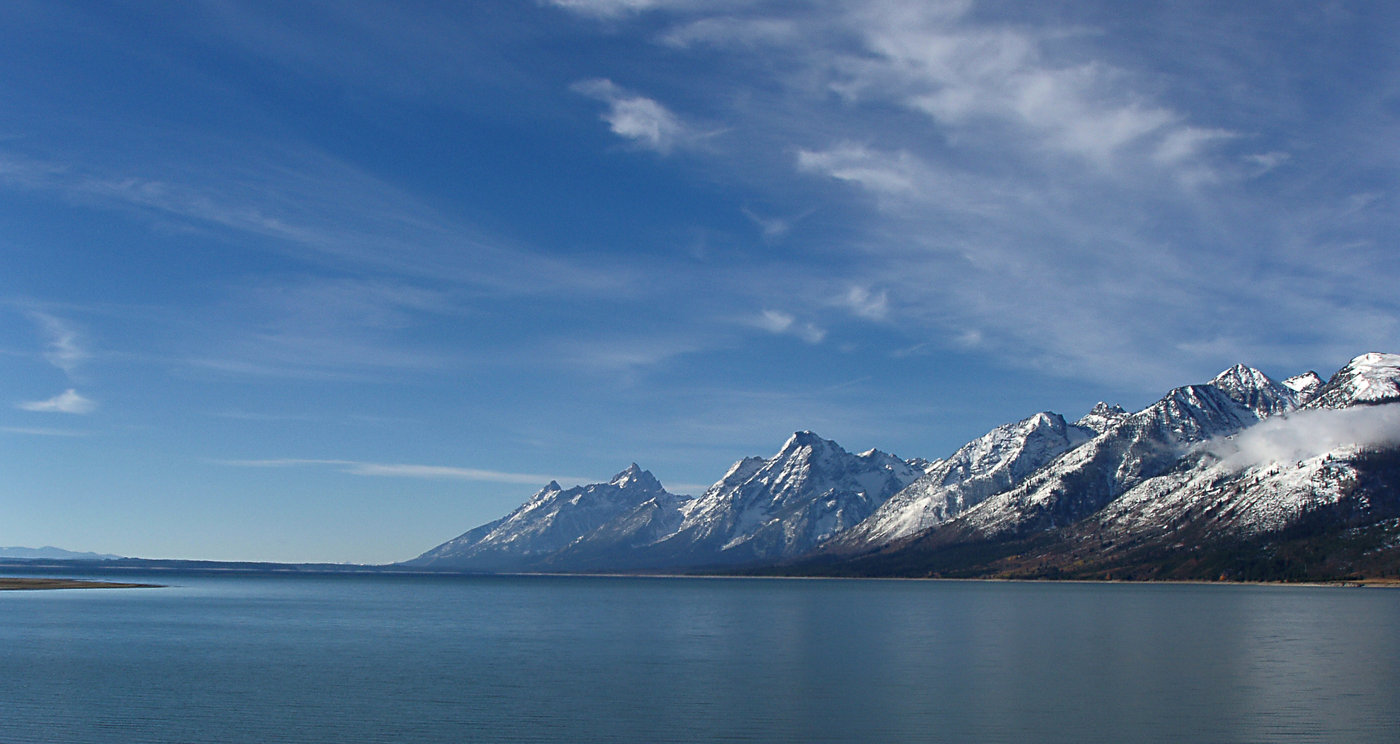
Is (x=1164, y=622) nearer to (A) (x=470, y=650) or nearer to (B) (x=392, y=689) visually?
(A) (x=470, y=650)

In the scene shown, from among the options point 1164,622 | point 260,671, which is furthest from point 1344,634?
point 260,671

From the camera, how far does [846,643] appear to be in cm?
14588

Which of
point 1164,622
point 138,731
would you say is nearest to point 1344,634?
point 1164,622

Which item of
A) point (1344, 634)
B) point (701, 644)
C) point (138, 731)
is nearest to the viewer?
point (138, 731)

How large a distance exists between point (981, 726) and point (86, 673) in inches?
3411

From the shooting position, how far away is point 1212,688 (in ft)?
310

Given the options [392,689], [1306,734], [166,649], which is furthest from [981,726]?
[166,649]

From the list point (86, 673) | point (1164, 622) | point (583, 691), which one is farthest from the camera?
point (1164, 622)

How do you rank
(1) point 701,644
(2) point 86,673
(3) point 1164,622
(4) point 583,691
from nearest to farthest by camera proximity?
1. (4) point 583,691
2. (2) point 86,673
3. (1) point 701,644
4. (3) point 1164,622

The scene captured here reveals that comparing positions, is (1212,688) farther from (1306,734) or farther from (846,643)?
(846,643)

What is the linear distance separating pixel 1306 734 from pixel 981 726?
22473 mm

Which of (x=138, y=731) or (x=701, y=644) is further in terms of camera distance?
(x=701, y=644)

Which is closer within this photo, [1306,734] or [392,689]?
[1306,734]

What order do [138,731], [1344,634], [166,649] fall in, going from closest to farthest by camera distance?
[138,731] < [166,649] < [1344,634]
